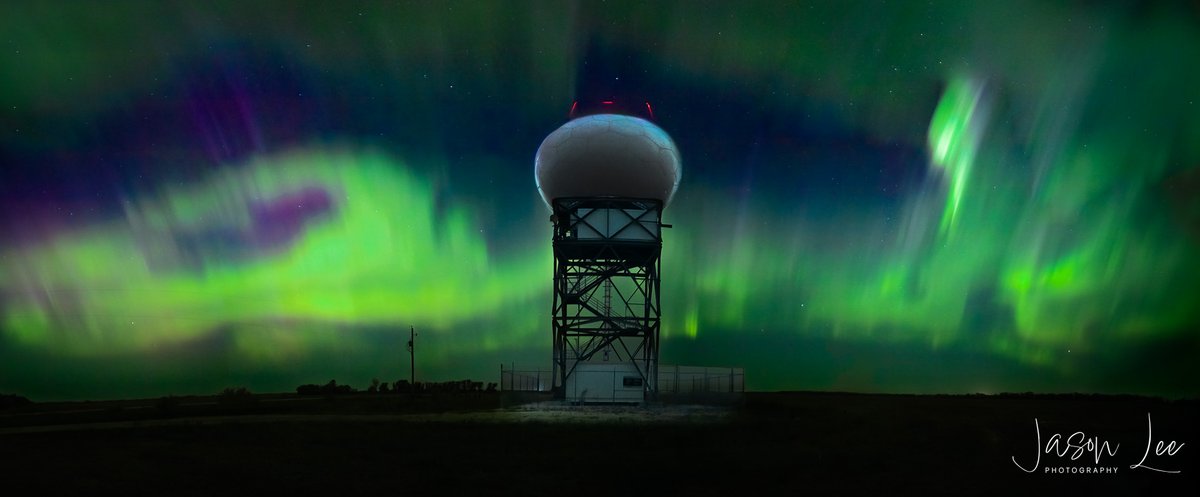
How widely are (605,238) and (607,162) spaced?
373 cm

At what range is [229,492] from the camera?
51.3 ft

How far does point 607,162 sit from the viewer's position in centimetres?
4222

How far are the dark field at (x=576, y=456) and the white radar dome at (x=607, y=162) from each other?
14013 millimetres

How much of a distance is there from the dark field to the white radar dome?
14.0m

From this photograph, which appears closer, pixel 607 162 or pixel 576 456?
pixel 576 456

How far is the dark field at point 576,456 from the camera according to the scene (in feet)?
53.0

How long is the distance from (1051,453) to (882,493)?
276 inches
